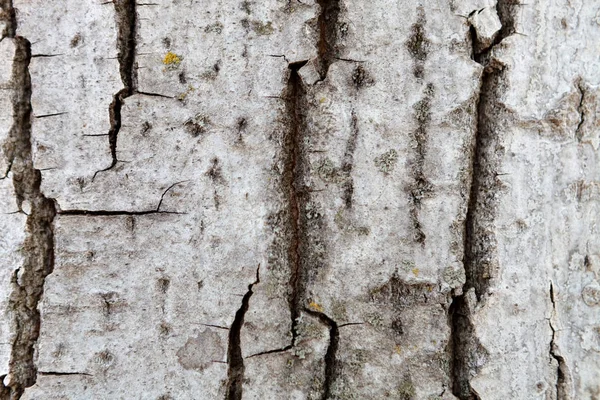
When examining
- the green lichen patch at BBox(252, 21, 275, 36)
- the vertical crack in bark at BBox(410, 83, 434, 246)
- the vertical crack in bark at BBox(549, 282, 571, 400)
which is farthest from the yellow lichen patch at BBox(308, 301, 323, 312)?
the green lichen patch at BBox(252, 21, 275, 36)

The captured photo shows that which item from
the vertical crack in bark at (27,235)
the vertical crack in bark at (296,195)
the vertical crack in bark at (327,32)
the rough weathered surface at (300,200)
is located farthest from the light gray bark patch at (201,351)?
the vertical crack in bark at (327,32)

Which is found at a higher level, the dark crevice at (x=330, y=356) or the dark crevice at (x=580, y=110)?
the dark crevice at (x=580, y=110)

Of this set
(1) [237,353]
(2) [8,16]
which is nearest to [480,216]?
(1) [237,353]

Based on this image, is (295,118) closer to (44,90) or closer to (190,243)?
(190,243)

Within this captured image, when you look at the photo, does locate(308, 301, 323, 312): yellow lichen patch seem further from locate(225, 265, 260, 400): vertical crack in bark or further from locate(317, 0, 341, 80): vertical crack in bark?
locate(317, 0, 341, 80): vertical crack in bark

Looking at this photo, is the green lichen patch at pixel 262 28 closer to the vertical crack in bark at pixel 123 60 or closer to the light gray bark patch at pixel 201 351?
the vertical crack in bark at pixel 123 60

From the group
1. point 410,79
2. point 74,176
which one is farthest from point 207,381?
point 410,79
